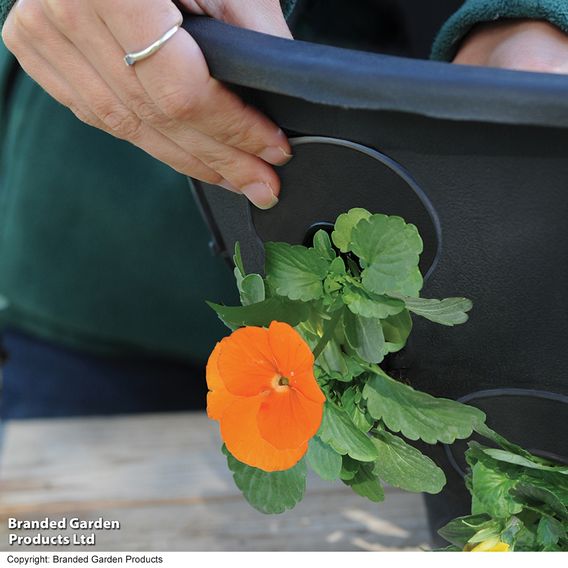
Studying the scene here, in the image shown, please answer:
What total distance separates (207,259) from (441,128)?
0.82m

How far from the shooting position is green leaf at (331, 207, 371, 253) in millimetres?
482

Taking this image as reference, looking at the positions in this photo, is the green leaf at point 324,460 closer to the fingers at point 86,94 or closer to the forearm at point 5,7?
the fingers at point 86,94

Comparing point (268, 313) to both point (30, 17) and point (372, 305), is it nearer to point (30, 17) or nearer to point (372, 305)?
point (372, 305)

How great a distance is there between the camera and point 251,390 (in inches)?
18.6

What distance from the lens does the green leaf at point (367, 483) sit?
521 mm

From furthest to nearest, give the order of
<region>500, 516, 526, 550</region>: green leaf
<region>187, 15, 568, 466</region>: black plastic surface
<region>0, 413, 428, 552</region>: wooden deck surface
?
<region>0, 413, 428, 552</region>: wooden deck surface → <region>500, 516, 526, 550</region>: green leaf → <region>187, 15, 568, 466</region>: black plastic surface

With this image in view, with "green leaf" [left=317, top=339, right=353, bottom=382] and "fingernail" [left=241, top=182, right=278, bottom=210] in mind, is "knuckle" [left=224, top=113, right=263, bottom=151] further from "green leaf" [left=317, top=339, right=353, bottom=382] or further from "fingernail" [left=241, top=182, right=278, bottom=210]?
"green leaf" [left=317, top=339, right=353, bottom=382]

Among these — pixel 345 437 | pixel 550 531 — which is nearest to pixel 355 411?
pixel 345 437

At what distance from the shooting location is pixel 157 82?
1.64 ft

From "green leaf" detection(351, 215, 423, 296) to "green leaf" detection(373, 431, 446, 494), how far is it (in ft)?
0.34

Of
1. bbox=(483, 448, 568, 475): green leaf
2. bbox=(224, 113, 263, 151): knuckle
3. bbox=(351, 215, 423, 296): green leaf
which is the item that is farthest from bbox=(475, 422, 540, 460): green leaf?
bbox=(224, 113, 263, 151): knuckle

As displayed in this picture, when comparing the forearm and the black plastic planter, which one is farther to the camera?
the forearm

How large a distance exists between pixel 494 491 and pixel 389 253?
17 cm
